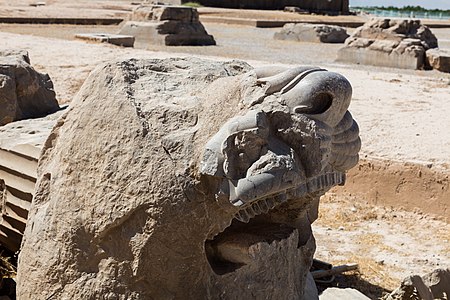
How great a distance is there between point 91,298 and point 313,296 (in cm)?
97

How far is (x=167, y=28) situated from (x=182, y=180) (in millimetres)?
13626

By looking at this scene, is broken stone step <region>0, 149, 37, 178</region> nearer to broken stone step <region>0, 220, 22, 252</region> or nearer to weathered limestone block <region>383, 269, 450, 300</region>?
broken stone step <region>0, 220, 22, 252</region>

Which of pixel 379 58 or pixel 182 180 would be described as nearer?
pixel 182 180

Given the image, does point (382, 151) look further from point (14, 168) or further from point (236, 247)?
point (236, 247)

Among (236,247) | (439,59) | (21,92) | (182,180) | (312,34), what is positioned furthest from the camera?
(312,34)

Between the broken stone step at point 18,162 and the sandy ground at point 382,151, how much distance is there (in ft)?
5.98

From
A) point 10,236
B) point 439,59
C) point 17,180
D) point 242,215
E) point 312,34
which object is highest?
point 242,215

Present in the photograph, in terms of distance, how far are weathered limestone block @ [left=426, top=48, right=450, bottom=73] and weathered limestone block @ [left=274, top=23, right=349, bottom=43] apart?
4434 mm

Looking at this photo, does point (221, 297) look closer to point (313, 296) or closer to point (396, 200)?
point (313, 296)

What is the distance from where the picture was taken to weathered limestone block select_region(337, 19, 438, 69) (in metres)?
13.1

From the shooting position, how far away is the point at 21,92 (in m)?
4.61

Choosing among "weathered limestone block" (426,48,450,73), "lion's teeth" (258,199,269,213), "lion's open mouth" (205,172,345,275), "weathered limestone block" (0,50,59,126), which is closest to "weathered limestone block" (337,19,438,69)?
"weathered limestone block" (426,48,450,73)

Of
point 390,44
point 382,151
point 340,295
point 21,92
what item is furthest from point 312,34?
point 340,295

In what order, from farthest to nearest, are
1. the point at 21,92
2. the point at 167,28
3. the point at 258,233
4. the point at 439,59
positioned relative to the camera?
1. the point at 167,28
2. the point at 439,59
3. the point at 21,92
4. the point at 258,233
